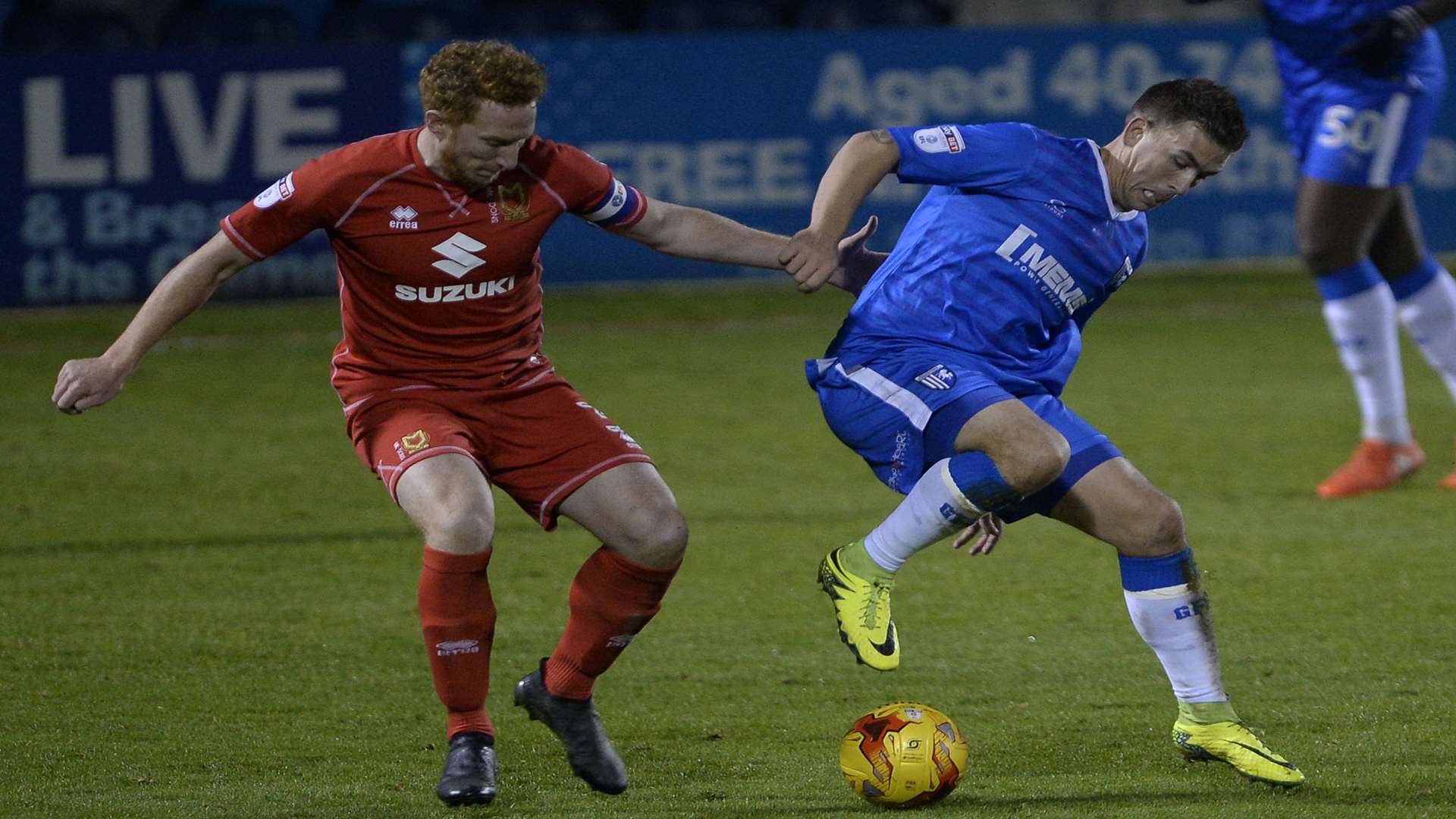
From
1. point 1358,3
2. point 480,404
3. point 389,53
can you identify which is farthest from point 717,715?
point 389,53

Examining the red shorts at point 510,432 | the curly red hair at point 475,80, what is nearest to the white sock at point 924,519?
the red shorts at point 510,432

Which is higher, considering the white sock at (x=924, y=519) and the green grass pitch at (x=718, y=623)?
the white sock at (x=924, y=519)

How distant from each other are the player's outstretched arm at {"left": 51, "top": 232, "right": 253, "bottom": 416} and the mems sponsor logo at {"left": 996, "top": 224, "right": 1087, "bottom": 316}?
66.6 inches

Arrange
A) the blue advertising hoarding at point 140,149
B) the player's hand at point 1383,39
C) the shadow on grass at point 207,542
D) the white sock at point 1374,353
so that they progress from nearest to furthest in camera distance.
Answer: the shadow on grass at point 207,542, the player's hand at point 1383,39, the white sock at point 1374,353, the blue advertising hoarding at point 140,149

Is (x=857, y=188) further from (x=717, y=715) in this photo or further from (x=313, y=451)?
(x=313, y=451)

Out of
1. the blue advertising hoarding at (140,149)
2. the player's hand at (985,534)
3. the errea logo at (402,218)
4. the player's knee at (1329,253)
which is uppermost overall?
the errea logo at (402,218)

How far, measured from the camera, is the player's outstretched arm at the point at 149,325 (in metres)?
3.82

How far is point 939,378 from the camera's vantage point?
4164 mm

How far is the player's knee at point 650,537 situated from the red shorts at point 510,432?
148 mm

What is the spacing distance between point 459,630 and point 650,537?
0.46 meters

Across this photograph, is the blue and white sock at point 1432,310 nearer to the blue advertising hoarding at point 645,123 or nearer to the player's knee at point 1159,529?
the player's knee at point 1159,529

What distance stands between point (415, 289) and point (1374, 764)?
2.31 meters

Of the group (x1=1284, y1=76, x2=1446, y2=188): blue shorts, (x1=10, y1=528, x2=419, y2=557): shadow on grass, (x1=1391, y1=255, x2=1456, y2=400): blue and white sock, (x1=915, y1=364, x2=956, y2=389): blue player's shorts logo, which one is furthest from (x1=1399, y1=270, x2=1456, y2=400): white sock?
(x1=10, y1=528, x2=419, y2=557): shadow on grass

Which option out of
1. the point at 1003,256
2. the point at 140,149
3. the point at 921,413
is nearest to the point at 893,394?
the point at 921,413
